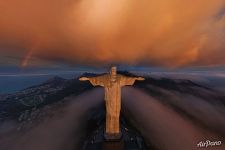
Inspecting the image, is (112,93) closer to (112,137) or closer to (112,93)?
(112,93)

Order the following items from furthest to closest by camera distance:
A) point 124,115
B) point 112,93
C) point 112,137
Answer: point 124,115
point 112,137
point 112,93

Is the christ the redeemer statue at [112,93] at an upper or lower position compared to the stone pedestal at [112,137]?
upper

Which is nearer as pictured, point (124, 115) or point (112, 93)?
point (112, 93)

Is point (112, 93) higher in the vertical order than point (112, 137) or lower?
higher

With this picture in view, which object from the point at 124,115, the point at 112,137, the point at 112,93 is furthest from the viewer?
the point at 124,115

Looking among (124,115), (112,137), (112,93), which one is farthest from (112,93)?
(124,115)

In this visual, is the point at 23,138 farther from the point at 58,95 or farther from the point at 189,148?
the point at 189,148

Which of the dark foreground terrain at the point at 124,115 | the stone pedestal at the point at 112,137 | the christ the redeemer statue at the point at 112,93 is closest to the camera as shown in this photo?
the christ the redeemer statue at the point at 112,93

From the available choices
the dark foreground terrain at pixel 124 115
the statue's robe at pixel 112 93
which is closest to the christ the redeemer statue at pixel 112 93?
the statue's robe at pixel 112 93

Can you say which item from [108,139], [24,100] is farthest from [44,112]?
[108,139]

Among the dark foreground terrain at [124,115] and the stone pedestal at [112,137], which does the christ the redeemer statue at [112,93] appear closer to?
the stone pedestal at [112,137]
